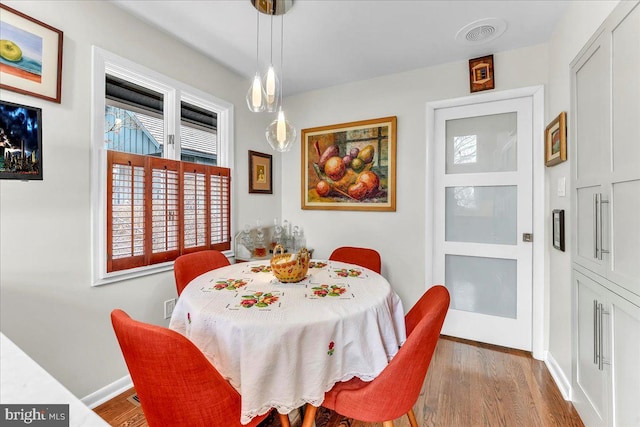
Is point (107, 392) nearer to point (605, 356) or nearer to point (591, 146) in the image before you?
point (605, 356)

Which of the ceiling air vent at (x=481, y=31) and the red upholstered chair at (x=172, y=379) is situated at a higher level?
the ceiling air vent at (x=481, y=31)

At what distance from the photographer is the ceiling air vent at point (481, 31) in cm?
207

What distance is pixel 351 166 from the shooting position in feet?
10.2

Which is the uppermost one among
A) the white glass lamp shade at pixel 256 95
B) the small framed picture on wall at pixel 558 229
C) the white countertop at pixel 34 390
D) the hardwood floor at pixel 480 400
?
the white glass lamp shade at pixel 256 95

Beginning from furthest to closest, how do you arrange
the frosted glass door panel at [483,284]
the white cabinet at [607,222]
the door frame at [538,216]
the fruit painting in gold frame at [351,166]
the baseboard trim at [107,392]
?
the fruit painting in gold frame at [351,166], the frosted glass door panel at [483,284], the door frame at [538,216], the baseboard trim at [107,392], the white cabinet at [607,222]

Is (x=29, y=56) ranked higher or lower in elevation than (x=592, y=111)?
higher

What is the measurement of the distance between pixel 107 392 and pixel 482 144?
3.45m

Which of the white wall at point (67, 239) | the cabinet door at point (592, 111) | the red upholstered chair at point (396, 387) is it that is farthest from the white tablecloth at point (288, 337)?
the cabinet door at point (592, 111)

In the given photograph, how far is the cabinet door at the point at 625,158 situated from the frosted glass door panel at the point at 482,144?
124 cm

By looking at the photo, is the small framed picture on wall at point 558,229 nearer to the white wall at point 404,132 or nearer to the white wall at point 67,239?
the white wall at point 404,132

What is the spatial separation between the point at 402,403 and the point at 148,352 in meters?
0.95

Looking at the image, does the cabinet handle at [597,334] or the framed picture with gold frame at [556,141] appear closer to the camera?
the cabinet handle at [597,334]

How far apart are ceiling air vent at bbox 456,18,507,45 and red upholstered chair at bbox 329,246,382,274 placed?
182 centimetres

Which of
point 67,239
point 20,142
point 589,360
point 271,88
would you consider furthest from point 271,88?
point 589,360
